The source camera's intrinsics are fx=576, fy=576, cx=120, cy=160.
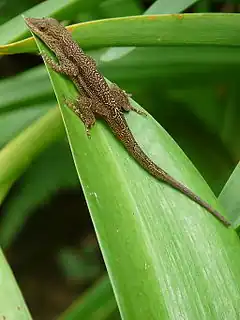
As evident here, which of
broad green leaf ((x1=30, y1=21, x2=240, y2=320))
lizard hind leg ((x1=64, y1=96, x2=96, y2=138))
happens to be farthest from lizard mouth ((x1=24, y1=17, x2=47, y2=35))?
broad green leaf ((x1=30, y1=21, x2=240, y2=320))

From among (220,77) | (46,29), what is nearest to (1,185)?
(46,29)

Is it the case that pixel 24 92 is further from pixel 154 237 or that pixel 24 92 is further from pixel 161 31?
pixel 154 237

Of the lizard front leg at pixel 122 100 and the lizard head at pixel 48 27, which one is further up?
the lizard head at pixel 48 27

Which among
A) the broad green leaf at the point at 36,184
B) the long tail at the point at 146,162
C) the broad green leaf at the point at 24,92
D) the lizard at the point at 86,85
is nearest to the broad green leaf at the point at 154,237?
the long tail at the point at 146,162

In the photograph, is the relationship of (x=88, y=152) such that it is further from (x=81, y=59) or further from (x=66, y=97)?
(x=81, y=59)

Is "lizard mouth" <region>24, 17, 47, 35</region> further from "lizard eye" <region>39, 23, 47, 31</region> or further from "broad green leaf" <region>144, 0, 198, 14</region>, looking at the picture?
"broad green leaf" <region>144, 0, 198, 14</region>

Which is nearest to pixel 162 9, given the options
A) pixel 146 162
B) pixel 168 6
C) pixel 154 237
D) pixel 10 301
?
pixel 168 6

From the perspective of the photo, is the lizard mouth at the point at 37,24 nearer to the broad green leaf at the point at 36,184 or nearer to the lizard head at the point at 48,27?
the lizard head at the point at 48,27
